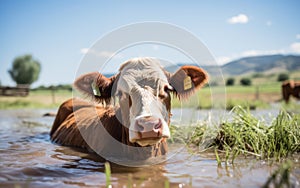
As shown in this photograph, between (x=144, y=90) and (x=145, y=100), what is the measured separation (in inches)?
7.2

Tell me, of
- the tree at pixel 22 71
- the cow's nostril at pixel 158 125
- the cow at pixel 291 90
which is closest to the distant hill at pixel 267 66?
the tree at pixel 22 71

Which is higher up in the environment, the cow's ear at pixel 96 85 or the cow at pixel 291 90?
the cow's ear at pixel 96 85

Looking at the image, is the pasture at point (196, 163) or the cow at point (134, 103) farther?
the cow at point (134, 103)

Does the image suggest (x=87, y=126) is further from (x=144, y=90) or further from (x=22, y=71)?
(x=22, y=71)

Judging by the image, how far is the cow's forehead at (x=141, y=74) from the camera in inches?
135

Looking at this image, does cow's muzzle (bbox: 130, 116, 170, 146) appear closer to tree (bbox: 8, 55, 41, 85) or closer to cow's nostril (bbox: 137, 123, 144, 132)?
cow's nostril (bbox: 137, 123, 144, 132)

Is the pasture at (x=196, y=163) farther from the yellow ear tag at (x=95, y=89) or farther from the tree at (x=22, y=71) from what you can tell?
the tree at (x=22, y=71)

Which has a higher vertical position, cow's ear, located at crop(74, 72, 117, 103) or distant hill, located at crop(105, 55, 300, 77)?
distant hill, located at crop(105, 55, 300, 77)

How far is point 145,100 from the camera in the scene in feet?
10.3

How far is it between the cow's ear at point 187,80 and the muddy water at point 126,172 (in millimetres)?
848

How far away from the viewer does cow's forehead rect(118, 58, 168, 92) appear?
11.3ft

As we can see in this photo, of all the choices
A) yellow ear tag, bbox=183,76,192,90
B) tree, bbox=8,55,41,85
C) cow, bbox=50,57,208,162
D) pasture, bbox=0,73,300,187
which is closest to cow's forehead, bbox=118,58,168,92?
cow, bbox=50,57,208,162

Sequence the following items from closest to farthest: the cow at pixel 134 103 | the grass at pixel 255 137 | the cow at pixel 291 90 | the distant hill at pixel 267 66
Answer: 1. the cow at pixel 134 103
2. the grass at pixel 255 137
3. the cow at pixel 291 90
4. the distant hill at pixel 267 66

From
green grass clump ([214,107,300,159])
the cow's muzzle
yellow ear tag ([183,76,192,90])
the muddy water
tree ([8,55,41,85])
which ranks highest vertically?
tree ([8,55,41,85])
